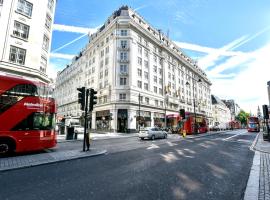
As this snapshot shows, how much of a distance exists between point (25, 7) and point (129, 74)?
73.6 feet

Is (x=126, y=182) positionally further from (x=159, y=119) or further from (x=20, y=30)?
(x=159, y=119)

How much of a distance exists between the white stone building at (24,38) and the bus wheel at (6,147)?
14.9m

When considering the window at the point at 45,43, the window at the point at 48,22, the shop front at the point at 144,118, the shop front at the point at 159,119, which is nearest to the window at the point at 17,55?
the window at the point at 45,43

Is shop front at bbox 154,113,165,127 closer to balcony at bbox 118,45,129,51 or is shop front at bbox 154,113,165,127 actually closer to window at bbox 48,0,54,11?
balcony at bbox 118,45,129,51

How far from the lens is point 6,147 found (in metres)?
9.46

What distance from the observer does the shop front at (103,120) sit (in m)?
40.4

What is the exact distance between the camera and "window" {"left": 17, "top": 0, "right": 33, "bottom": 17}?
23203 millimetres

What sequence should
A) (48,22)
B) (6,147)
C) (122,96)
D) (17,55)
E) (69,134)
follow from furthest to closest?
1. (122,96)
2. (48,22)
3. (17,55)
4. (69,134)
5. (6,147)

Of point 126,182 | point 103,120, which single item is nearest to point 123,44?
point 103,120

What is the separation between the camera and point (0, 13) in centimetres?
2156

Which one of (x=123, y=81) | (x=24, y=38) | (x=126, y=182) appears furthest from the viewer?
(x=123, y=81)

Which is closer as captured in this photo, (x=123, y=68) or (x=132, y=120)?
(x=132, y=120)

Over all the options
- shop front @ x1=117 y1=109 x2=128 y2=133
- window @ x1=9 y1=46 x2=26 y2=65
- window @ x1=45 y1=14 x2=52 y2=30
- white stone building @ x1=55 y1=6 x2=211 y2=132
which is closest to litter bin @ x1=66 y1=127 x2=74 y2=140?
window @ x1=9 y1=46 x2=26 y2=65

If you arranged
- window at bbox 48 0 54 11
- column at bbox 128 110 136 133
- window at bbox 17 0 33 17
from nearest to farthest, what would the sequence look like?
window at bbox 17 0 33 17 → window at bbox 48 0 54 11 → column at bbox 128 110 136 133
